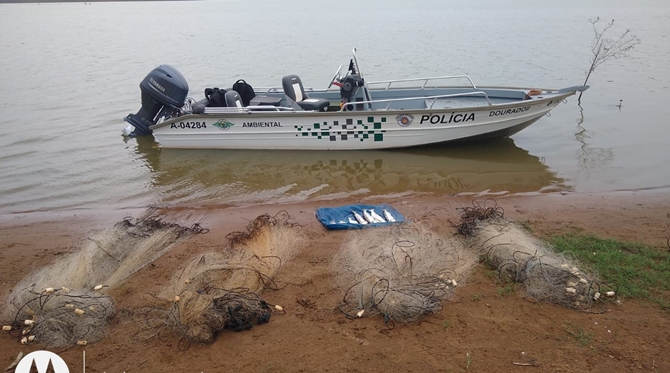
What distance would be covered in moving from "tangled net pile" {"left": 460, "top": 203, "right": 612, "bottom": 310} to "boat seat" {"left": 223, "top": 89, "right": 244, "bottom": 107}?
594cm

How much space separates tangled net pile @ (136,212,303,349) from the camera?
170 inches

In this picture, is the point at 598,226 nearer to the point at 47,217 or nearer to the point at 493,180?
the point at 493,180

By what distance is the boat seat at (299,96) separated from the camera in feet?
34.4

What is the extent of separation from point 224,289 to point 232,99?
616 centimetres

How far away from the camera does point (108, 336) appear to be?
14.5ft

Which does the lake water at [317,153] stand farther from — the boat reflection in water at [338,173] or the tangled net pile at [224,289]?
the tangled net pile at [224,289]

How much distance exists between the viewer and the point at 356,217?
6992 mm

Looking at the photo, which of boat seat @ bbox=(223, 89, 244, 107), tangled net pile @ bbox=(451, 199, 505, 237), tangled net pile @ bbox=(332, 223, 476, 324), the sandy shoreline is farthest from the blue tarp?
boat seat @ bbox=(223, 89, 244, 107)

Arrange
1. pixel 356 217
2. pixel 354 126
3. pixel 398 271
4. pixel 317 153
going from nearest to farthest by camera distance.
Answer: pixel 398 271 < pixel 356 217 < pixel 354 126 < pixel 317 153

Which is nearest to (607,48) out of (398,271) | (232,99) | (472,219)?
(232,99)

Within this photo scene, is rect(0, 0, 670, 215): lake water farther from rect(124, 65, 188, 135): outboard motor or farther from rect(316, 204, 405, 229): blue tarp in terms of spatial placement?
rect(316, 204, 405, 229): blue tarp

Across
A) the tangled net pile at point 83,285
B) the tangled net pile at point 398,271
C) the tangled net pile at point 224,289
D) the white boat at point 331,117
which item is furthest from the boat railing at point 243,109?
the tangled net pile at point 398,271

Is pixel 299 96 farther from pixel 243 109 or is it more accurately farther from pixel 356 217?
pixel 356 217

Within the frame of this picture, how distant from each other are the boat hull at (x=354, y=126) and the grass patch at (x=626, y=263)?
4312mm
